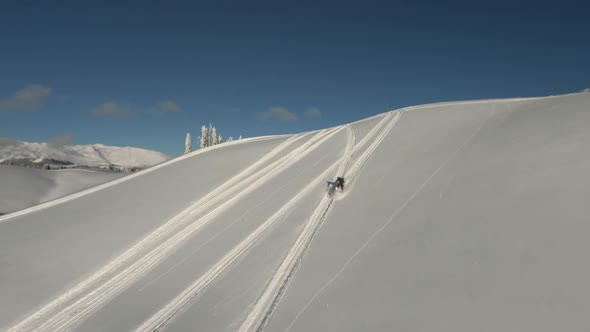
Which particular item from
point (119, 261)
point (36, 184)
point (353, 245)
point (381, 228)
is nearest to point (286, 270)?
point (353, 245)

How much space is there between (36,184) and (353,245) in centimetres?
2318

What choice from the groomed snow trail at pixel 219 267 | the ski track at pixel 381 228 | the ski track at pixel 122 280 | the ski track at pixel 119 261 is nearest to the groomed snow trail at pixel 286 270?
the ski track at pixel 381 228

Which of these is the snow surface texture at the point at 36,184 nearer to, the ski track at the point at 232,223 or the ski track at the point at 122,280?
the ski track at the point at 122,280

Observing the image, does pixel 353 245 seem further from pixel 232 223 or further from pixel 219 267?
pixel 232 223

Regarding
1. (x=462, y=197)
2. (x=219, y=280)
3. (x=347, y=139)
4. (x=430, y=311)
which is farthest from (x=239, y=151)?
(x=430, y=311)

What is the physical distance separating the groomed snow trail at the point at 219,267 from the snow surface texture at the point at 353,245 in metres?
0.04

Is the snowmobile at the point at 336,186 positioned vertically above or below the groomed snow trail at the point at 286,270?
above

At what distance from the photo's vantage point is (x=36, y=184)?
74.3ft

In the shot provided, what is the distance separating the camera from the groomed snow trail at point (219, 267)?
6338 millimetres

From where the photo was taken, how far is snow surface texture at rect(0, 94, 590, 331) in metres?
4.90

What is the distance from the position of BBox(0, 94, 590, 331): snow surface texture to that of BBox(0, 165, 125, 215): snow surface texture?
8.12 metres

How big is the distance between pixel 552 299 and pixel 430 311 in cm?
138

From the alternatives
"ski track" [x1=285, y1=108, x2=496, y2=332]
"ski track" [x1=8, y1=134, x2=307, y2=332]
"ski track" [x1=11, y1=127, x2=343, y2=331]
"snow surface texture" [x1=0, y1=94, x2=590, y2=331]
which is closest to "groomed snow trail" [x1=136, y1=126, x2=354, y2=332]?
"snow surface texture" [x1=0, y1=94, x2=590, y2=331]

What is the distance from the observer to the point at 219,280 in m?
7.33
